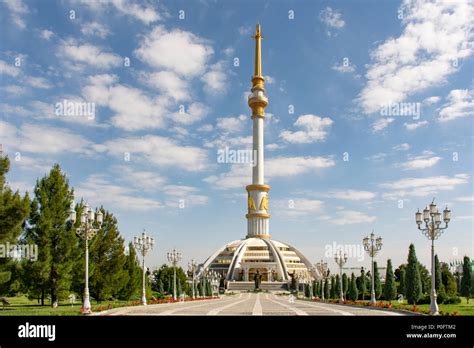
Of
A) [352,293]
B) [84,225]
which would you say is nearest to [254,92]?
[352,293]

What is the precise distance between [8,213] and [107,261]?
13.9 meters

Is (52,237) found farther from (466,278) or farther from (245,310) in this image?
(466,278)

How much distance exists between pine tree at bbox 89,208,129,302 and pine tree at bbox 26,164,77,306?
202 inches

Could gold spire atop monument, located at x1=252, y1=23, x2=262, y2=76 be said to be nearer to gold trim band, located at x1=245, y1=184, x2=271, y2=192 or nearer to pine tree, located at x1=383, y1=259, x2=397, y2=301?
gold trim band, located at x1=245, y1=184, x2=271, y2=192

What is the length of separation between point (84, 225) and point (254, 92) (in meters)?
78.2

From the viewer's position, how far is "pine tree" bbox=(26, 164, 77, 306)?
1137 inches

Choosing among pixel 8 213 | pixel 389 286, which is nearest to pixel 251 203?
pixel 389 286

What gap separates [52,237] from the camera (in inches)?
1179

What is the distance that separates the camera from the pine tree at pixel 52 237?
94.7ft

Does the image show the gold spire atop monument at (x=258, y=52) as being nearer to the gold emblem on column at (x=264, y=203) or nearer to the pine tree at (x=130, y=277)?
the gold emblem on column at (x=264, y=203)

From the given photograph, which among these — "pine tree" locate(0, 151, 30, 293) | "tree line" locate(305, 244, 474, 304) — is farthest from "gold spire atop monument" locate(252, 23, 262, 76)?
"pine tree" locate(0, 151, 30, 293)
